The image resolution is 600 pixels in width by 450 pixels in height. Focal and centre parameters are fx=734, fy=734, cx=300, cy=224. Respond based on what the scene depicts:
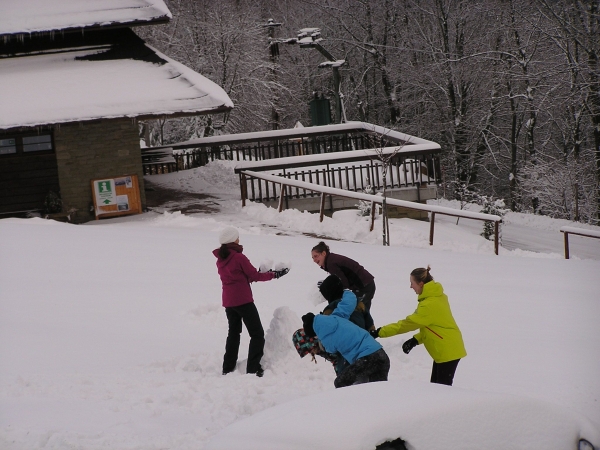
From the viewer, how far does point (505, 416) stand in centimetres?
405

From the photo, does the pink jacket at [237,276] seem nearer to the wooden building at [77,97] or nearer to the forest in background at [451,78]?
the wooden building at [77,97]

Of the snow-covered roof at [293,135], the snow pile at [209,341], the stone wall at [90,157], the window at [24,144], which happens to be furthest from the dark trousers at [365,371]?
the snow-covered roof at [293,135]

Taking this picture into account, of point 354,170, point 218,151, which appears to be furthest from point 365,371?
point 218,151

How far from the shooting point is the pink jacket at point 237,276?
7.59m

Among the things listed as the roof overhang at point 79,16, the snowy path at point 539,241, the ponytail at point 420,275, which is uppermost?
the roof overhang at point 79,16

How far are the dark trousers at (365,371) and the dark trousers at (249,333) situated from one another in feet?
7.15

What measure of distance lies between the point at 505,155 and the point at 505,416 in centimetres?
3468

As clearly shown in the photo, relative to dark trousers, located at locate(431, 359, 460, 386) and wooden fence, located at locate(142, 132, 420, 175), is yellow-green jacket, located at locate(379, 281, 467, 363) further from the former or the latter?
wooden fence, located at locate(142, 132, 420, 175)

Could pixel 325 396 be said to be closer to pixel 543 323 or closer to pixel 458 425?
pixel 458 425

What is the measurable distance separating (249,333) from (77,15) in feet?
51.3

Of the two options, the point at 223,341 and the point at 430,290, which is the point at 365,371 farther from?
the point at 223,341

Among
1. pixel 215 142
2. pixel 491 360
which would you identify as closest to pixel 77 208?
pixel 215 142

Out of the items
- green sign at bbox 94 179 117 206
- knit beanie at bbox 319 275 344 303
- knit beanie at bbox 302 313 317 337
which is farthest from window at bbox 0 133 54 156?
knit beanie at bbox 302 313 317 337

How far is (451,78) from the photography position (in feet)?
110
